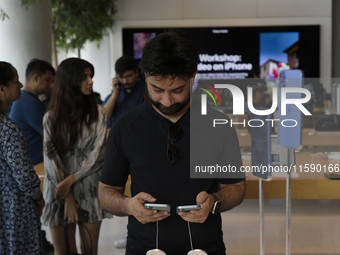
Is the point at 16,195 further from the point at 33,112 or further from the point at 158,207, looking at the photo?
the point at 33,112

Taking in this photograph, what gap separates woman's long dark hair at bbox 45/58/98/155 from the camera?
312 cm

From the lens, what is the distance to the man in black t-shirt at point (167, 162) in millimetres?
1845

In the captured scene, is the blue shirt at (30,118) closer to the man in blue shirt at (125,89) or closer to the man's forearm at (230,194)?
the man in blue shirt at (125,89)

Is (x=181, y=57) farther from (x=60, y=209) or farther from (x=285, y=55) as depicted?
(x=285, y=55)

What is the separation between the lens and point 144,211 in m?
1.82

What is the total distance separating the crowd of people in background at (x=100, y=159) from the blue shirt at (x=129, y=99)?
2 centimetres

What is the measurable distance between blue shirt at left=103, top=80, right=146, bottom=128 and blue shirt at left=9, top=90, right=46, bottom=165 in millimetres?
788

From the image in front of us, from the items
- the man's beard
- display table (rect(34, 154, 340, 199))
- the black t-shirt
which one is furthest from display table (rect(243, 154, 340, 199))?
the man's beard

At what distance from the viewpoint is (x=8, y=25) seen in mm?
6258

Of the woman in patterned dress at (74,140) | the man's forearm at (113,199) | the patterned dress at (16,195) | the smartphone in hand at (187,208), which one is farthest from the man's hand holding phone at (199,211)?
the woman in patterned dress at (74,140)

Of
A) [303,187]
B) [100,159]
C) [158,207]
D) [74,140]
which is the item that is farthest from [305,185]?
[158,207]

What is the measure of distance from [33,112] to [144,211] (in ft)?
7.62

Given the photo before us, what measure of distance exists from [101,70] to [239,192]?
912 cm

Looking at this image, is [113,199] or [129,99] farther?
[129,99]
